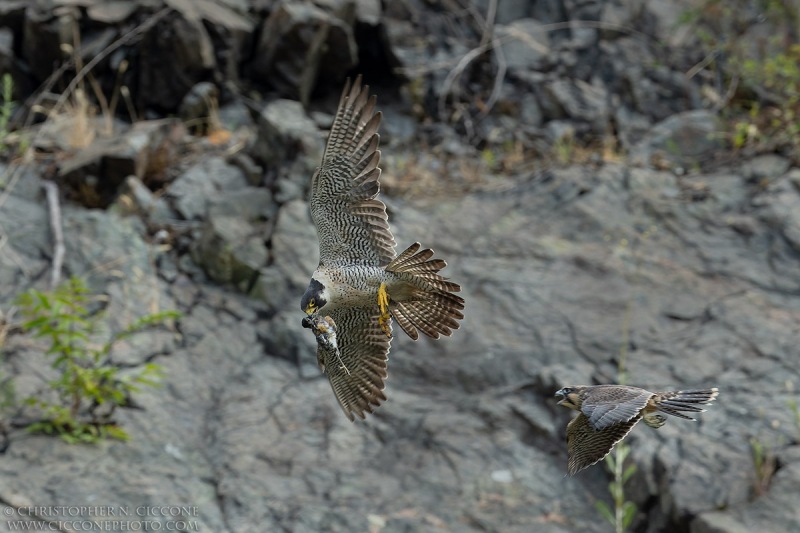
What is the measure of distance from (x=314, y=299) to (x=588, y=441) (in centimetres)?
126

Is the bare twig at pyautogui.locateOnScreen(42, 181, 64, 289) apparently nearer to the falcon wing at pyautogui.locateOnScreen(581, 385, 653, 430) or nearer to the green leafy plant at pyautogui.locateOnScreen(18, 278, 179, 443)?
the green leafy plant at pyautogui.locateOnScreen(18, 278, 179, 443)

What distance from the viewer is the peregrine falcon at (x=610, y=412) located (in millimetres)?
3506

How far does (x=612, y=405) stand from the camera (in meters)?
3.59

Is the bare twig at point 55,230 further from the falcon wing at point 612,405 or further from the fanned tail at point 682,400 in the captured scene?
the fanned tail at point 682,400

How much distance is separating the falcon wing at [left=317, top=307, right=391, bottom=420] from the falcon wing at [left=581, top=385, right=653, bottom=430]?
1.19 metres

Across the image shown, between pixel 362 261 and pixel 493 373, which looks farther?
pixel 493 373

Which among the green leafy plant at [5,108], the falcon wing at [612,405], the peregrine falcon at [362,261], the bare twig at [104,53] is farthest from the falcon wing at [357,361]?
the bare twig at [104,53]

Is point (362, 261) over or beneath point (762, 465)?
over

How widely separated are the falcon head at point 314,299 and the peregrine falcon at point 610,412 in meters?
1.08

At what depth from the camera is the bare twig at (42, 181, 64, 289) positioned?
21.9 ft

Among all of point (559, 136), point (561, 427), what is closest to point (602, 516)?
point (561, 427)

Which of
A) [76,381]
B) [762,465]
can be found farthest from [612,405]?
[76,381]

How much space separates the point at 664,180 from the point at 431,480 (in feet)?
10.6

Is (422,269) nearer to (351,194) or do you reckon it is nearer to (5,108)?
(351,194)
